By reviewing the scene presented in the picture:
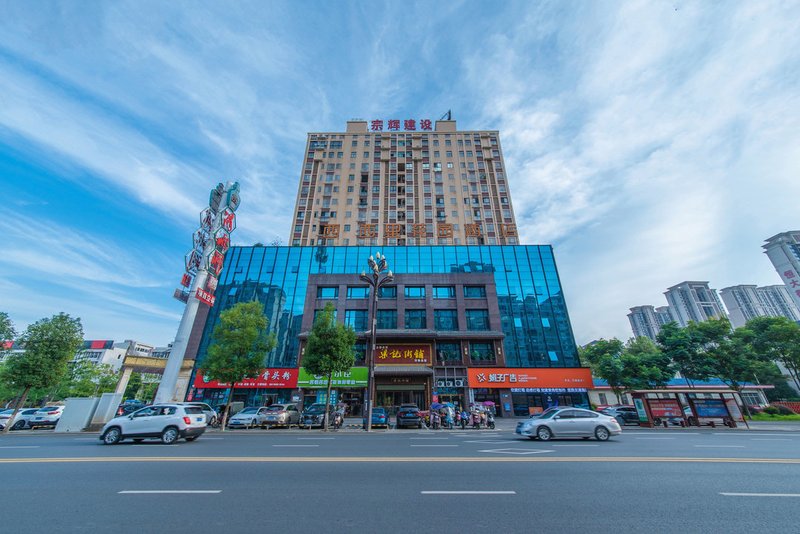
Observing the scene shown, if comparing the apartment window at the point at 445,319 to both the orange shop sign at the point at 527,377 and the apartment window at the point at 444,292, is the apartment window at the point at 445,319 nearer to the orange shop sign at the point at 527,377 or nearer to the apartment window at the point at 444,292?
the apartment window at the point at 444,292

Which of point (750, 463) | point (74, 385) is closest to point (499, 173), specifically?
point (750, 463)

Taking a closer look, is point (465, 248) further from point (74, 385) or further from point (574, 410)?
point (74, 385)

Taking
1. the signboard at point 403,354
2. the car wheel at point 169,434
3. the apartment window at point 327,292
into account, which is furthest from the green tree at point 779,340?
the car wheel at point 169,434

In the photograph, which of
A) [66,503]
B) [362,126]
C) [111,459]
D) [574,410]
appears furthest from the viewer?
[362,126]

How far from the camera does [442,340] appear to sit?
110 ft

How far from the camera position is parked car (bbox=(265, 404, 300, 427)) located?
2148cm

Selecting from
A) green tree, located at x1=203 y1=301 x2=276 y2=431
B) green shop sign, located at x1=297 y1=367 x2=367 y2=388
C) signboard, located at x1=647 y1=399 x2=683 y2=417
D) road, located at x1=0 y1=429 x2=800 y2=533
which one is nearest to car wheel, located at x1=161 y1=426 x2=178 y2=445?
road, located at x1=0 y1=429 x2=800 y2=533

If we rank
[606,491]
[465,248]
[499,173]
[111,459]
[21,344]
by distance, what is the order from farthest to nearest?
1. [499,173]
2. [465,248]
3. [21,344]
4. [111,459]
5. [606,491]

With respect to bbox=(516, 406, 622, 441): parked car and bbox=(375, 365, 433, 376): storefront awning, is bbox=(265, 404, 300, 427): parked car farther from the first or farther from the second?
bbox=(516, 406, 622, 441): parked car

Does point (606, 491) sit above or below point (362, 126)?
below

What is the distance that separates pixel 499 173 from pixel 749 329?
3738cm

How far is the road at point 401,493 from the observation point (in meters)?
4.13

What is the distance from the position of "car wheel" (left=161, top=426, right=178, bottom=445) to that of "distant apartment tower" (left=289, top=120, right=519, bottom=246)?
36168 millimetres

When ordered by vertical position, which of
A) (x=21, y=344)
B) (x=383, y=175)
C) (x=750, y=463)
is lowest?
(x=750, y=463)
